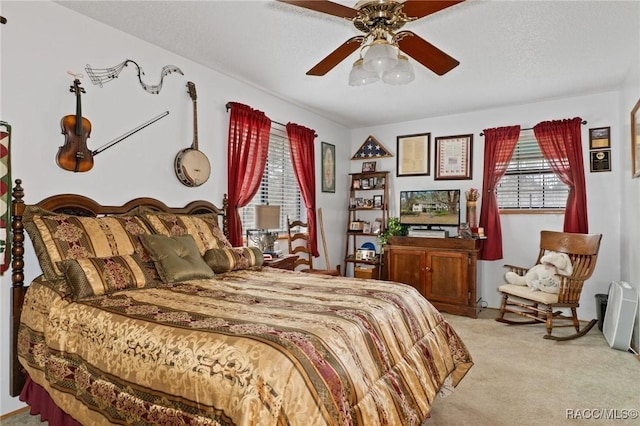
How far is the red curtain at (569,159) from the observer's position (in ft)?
13.8

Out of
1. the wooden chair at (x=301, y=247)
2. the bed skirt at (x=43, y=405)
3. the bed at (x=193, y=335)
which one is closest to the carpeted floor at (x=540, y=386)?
the bed skirt at (x=43, y=405)

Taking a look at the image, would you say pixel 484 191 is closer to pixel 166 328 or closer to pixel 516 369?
pixel 516 369

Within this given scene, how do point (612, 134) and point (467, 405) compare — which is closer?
point (467, 405)

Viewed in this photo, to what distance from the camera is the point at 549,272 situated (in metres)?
3.85

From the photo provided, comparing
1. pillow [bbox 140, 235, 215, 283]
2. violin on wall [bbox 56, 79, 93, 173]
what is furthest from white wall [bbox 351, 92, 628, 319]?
violin on wall [bbox 56, 79, 93, 173]

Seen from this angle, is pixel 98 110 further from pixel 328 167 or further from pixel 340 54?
pixel 328 167

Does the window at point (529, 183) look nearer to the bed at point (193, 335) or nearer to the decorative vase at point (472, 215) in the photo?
the decorative vase at point (472, 215)

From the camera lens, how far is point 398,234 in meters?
5.08

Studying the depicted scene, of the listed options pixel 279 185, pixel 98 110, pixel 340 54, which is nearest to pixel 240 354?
pixel 340 54

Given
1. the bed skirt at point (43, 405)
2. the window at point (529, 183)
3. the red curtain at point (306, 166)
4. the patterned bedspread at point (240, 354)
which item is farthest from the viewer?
the red curtain at point (306, 166)

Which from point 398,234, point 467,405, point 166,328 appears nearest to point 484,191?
point 398,234

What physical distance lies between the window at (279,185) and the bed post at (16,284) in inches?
84.8

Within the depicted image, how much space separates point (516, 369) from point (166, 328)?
2.70m

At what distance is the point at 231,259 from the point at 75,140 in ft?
4.47
